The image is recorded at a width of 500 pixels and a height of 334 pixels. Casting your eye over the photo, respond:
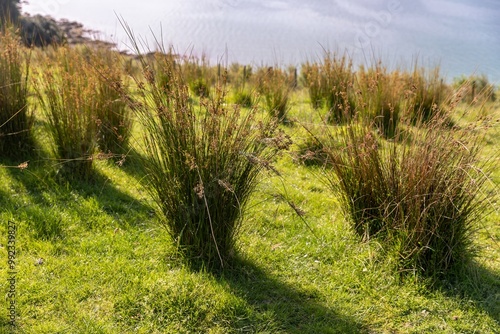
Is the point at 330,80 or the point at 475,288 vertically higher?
the point at 330,80

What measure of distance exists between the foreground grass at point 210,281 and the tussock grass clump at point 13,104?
1.76ft

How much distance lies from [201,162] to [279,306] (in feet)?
2.94

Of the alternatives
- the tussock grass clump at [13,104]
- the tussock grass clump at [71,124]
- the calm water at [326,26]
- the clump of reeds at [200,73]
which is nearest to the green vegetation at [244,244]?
the tussock grass clump at [71,124]

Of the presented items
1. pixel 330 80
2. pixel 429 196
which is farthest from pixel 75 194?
pixel 330 80

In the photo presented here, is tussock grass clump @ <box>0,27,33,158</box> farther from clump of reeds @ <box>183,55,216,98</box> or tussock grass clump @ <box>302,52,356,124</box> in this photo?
tussock grass clump @ <box>302,52,356,124</box>

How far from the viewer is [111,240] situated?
3.16 metres

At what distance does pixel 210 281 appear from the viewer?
109 inches

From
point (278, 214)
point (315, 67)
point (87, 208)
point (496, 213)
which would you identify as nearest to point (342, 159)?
point (278, 214)

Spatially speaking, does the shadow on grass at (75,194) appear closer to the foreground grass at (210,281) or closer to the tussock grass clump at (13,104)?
the foreground grass at (210,281)

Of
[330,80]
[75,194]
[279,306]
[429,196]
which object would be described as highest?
[330,80]

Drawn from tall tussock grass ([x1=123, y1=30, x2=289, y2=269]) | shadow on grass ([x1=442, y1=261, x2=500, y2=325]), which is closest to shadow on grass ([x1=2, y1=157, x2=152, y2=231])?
tall tussock grass ([x1=123, y1=30, x2=289, y2=269])

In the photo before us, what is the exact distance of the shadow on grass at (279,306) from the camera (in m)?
2.54

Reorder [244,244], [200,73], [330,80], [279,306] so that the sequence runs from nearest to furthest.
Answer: [279,306]
[244,244]
[330,80]
[200,73]

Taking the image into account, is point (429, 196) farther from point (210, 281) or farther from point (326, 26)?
point (326, 26)
